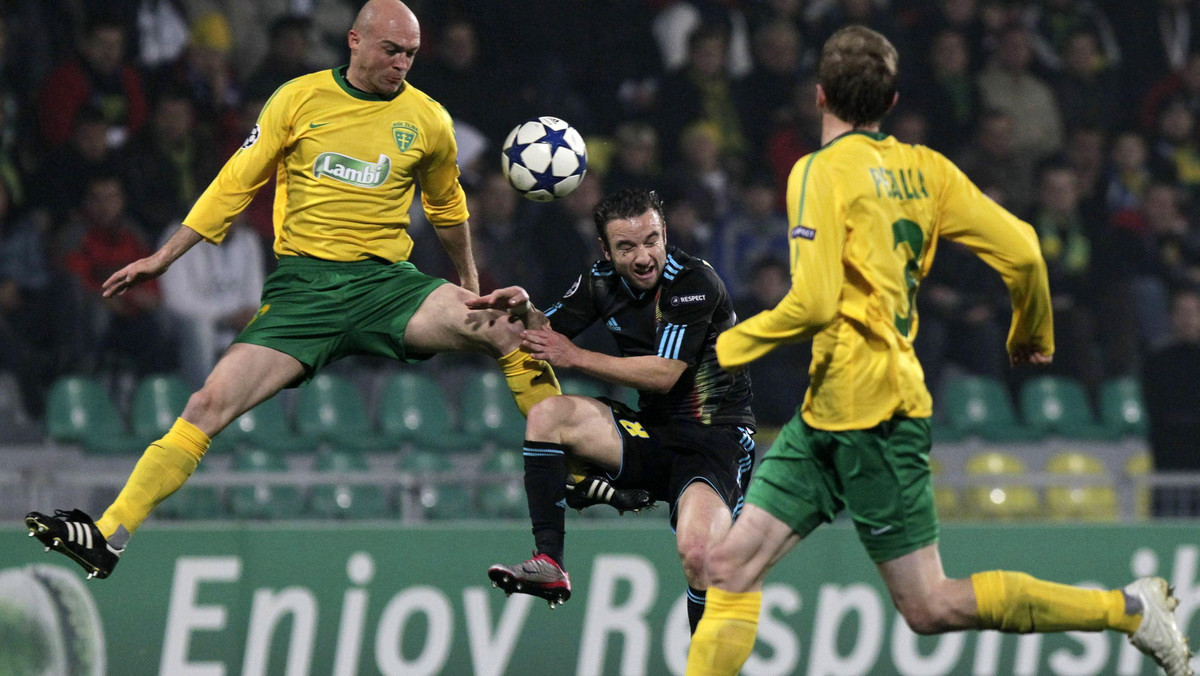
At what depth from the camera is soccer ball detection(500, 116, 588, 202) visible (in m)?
6.39

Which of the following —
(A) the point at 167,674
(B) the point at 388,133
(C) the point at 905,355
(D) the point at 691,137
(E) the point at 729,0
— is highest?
(E) the point at 729,0

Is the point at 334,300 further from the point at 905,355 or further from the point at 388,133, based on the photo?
the point at 905,355

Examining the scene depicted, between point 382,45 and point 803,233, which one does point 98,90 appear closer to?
point 382,45

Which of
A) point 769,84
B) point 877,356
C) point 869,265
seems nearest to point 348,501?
point 769,84

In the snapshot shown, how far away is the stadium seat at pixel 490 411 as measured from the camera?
10227 mm

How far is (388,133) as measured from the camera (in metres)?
6.07

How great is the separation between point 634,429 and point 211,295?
16.5 feet

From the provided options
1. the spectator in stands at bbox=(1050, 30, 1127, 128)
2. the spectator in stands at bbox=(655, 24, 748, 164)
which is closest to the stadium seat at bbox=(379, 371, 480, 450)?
the spectator in stands at bbox=(655, 24, 748, 164)

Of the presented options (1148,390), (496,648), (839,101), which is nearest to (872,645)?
(496,648)

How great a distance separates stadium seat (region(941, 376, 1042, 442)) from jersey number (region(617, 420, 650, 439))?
5400mm

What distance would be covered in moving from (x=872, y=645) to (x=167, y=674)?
12.4 feet

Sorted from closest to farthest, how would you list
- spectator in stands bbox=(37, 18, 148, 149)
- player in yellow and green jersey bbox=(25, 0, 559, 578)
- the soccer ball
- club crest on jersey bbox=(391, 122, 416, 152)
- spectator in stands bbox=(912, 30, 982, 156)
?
player in yellow and green jersey bbox=(25, 0, 559, 578), club crest on jersey bbox=(391, 122, 416, 152), the soccer ball, spectator in stands bbox=(37, 18, 148, 149), spectator in stands bbox=(912, 30, 982, 156)

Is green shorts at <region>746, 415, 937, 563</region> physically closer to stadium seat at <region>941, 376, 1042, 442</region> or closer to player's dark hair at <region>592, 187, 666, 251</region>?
player's dark hair at <region>592, 187, 666, 251</region>

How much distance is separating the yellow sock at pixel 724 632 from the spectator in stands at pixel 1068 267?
24.0ft
